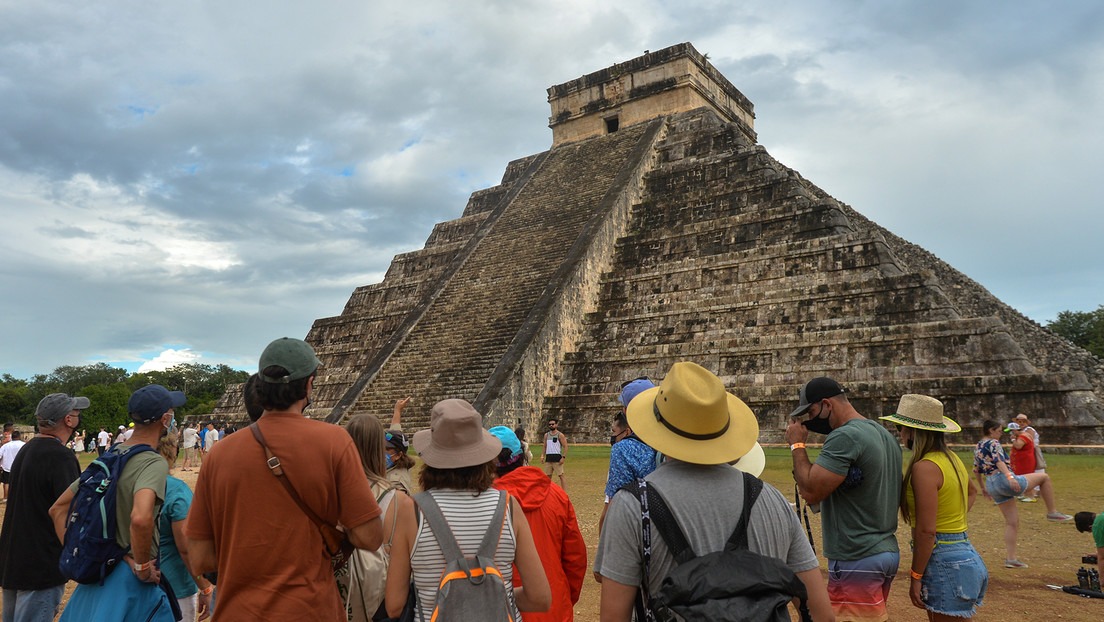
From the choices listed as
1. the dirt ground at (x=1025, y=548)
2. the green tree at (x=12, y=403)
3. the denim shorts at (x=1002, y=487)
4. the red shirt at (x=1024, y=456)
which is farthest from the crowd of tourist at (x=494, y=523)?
the green tree at (x=12, y=403)

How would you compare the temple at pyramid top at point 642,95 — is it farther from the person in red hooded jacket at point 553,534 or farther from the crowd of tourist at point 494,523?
the person in red hooded jacket at point 553,534

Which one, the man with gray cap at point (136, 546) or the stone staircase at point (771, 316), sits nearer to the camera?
the man with gray cap at point (136, 546)

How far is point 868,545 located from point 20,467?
4334mm

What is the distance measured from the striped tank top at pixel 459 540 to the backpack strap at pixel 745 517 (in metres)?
0.79

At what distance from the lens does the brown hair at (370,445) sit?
3.41m

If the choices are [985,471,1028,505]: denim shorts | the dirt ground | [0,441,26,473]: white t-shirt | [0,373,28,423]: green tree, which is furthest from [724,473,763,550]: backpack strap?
[0,373,28,423]: green tree

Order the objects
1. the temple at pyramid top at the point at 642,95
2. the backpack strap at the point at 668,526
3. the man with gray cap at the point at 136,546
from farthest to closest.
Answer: the temple at pyramid top at the point at 642,95, the man with gray cap at the point at 136,546, the backpack strap at the point at 668,526

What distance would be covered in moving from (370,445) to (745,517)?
6.03 feet

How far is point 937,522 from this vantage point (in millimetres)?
3553

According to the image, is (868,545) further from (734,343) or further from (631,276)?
(631,276)

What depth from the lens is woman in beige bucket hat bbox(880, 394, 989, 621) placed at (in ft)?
11.3

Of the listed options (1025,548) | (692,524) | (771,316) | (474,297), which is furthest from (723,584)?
(474,297)

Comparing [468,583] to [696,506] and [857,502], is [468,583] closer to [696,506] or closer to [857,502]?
[696,506]

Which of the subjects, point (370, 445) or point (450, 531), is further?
point (370, 445)
